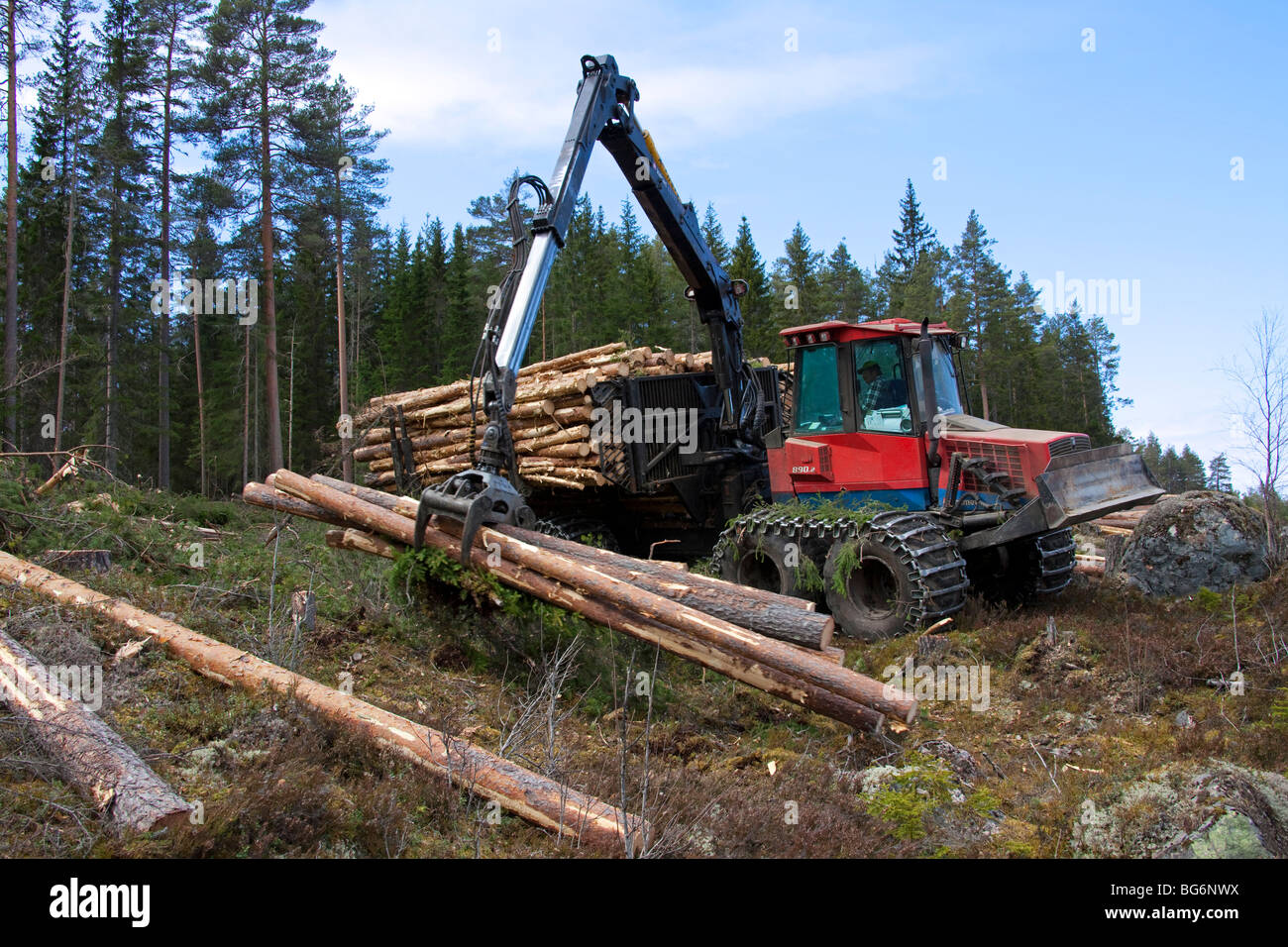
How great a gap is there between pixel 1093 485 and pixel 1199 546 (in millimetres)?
2382

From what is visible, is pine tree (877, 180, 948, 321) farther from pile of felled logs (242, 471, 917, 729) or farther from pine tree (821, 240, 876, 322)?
pile of felled logs (242, 471, 917, 729)

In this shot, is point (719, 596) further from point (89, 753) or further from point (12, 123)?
point (12, 123)

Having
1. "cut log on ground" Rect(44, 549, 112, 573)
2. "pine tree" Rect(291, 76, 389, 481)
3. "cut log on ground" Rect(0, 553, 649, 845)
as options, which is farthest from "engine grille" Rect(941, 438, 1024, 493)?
"pine tree" Rect(291, 76, 389, 481)

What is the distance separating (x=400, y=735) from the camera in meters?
4.55

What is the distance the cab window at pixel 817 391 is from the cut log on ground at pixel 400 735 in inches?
223

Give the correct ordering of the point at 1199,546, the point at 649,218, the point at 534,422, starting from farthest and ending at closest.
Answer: the point at 534,422 < the point at 649,218 < the point at 1199,546

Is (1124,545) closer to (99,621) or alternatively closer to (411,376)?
(99,621)

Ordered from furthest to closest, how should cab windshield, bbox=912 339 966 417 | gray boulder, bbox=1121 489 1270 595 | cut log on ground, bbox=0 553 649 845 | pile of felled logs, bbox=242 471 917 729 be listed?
gray boulder, bbox=1121 489 1270 595 < cab windshield, bbox=912 339 966 417 < pile of felled logs, bbox=242 471 917 729 < cut log on ground, bbox=0 553 649 845

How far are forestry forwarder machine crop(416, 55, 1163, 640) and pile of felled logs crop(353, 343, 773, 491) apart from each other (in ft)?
0.99

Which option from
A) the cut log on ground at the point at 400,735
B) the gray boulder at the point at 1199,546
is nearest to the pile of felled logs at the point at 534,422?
the cut log on ground at the point at 400,735

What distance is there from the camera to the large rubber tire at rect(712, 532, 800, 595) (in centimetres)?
873

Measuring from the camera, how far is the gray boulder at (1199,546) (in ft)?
30.7

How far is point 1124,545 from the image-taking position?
34.9 ft

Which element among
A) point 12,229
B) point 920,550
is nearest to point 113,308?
point 12,229
